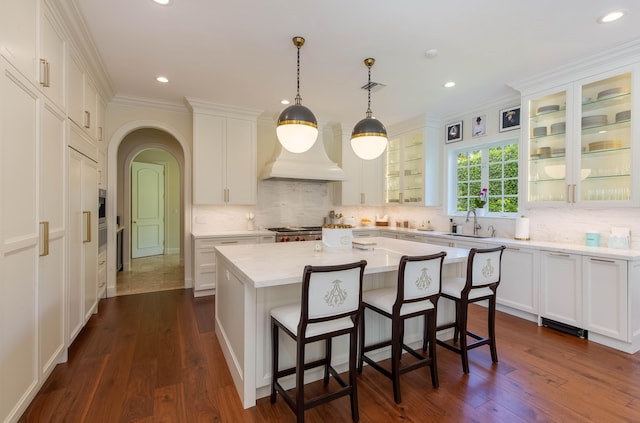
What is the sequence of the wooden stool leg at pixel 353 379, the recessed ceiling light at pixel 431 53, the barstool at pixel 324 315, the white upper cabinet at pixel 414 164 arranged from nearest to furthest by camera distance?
the barstool at pixel 324 315, the wooden stool leg at pixel 353 379, the recessed ceiling light at pixel 431 53, the white upper cabinet at pixel 414 164

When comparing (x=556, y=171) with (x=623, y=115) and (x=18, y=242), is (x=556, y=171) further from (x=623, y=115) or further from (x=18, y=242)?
(x=18, y=242)

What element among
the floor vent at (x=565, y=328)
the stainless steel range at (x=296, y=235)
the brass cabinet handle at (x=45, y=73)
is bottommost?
the floor vent at (x=565, y=328)

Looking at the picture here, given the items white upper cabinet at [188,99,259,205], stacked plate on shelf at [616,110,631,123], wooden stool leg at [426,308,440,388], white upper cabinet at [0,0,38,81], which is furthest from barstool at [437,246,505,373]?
white upper cabinet at [188,99,259,205]

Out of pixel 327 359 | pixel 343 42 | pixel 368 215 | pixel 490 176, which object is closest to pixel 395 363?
pixel 327 359

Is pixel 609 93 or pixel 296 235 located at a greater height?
pixel 609 93

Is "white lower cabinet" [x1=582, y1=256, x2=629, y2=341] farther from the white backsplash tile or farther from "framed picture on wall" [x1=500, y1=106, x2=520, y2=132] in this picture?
"framed picture on wall" [x1=500, y1=106, x2=520, y2=132]

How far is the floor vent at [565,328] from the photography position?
302 cm

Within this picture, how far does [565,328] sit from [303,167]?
3760mm

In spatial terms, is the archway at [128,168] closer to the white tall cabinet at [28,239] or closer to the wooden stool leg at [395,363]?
the white tall cabinet at [28,239]

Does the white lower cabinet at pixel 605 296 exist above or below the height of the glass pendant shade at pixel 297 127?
below

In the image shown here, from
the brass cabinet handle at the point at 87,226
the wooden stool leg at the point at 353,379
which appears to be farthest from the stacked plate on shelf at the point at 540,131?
the brass cabinet handle at the point at 87,226

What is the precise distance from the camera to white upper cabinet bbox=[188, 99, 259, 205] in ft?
14.7

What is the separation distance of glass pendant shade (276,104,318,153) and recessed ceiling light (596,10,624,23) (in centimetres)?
235

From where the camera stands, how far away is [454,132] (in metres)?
4.89
